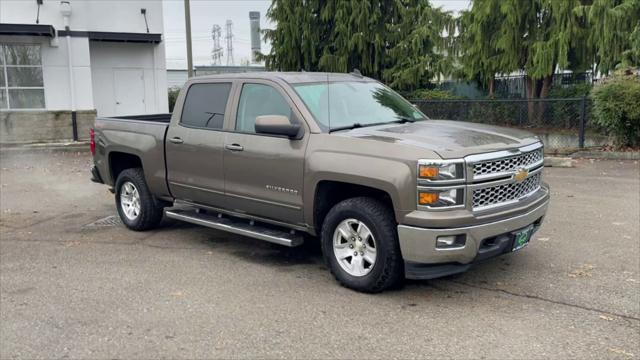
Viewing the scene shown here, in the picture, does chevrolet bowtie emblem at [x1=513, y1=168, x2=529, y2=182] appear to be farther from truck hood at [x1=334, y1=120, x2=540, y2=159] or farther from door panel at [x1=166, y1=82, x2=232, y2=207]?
door panel at [x1=166, y1=82, x2=232, y2=207]

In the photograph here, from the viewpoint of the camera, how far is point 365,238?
17.0ft

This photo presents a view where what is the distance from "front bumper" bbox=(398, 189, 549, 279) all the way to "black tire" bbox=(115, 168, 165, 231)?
3812 mm

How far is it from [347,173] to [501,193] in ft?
4.19

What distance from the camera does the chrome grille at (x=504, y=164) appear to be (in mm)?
4793

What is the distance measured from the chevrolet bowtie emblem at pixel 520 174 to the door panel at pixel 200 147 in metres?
2.92

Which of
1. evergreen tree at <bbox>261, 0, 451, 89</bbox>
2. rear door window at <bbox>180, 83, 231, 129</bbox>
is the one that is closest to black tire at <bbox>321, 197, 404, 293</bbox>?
rear door window at <bbox>180, 83, 231, 129</bbox>

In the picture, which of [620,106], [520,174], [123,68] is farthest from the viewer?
[123,68]

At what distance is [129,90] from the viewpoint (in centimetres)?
2138

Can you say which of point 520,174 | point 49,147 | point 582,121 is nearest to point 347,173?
point 520,174

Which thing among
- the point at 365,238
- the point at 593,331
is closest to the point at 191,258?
the point at 365,238

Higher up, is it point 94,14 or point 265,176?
point 94,14

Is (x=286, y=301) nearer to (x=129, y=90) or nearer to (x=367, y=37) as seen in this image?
(x=367, y=37)

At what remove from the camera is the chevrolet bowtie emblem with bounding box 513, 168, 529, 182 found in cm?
507

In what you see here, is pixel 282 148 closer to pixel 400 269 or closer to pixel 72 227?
pixel 400 269
